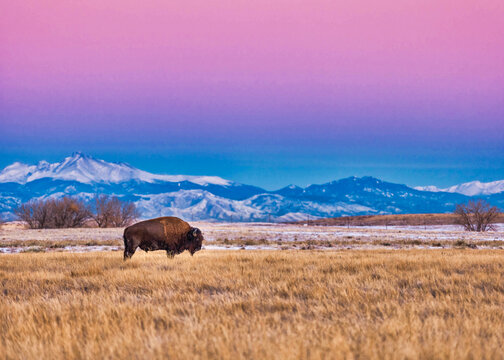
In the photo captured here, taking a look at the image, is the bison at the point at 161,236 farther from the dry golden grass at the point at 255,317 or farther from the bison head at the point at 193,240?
the dry golden grass at the point at 255,317

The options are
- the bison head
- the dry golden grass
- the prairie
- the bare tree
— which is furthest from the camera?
the bare tree

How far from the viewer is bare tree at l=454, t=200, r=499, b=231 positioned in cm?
5895

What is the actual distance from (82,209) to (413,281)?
260 feet

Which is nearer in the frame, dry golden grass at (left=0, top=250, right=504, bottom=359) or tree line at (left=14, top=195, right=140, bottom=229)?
dry golden grass at (left=0, top=250, right=504, bottom=359)

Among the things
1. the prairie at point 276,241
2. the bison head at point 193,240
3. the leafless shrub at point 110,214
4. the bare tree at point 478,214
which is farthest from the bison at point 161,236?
the leafless shrub at point 110,214

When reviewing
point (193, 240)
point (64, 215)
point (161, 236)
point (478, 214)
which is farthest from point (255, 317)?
point (64, 215)

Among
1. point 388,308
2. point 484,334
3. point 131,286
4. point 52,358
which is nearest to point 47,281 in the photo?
point 131,286

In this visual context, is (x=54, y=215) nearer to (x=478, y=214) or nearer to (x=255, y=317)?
(x=478, y=214)

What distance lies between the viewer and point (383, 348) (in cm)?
411

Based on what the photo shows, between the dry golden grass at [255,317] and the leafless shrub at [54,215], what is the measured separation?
7334cm

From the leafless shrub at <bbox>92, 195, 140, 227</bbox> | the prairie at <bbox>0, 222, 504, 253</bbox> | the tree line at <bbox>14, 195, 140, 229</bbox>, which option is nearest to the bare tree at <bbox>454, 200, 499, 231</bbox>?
the prairie at <bbox>0, 222, 504, 253</bbox>

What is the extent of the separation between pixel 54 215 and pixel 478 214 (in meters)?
70.6

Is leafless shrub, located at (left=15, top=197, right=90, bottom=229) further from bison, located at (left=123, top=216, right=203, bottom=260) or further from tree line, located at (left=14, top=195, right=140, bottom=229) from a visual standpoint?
bison, located at (left=123, top=216, right=203, bottom=260)

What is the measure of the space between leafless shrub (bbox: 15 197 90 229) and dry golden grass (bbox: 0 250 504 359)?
73.3 meters
